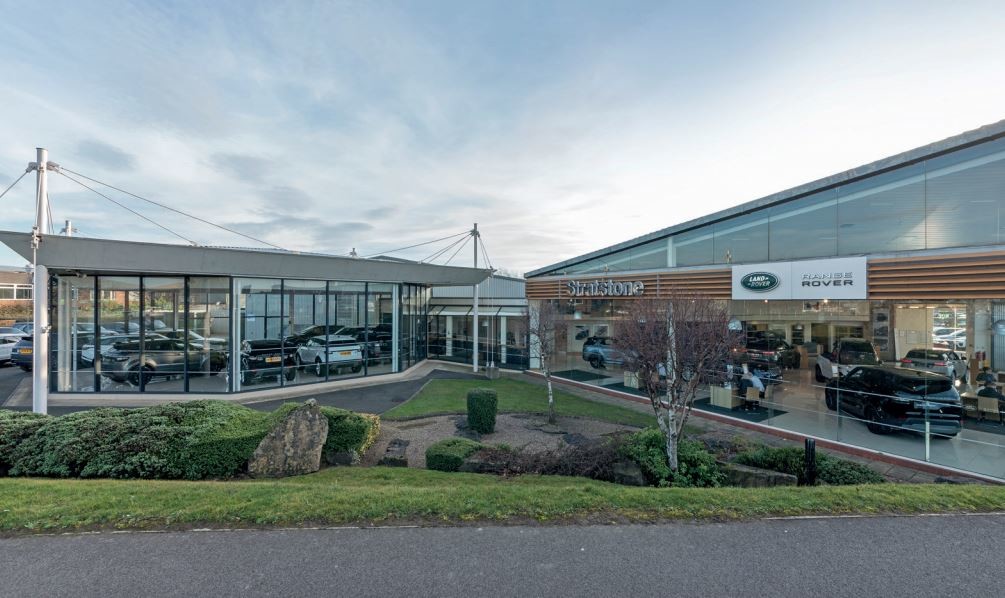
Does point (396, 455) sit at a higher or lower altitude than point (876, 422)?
lower

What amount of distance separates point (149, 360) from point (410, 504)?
530 inches

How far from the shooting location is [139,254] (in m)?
12.1

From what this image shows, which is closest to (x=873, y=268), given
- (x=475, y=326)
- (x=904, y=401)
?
(x=904, y=401)

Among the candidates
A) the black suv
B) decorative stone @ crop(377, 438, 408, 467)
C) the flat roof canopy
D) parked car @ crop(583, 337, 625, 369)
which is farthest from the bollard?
the flat roof canopy

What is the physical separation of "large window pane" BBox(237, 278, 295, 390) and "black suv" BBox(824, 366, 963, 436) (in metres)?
16.2

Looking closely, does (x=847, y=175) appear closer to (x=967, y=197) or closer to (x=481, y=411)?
(x=967, y=197)

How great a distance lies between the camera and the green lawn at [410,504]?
452 centimetres

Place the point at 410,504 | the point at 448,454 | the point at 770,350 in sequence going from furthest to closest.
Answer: the point at 770,350
the point at 448,454
the point at 410,504

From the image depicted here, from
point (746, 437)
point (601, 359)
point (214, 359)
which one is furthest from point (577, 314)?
point (214, 359)

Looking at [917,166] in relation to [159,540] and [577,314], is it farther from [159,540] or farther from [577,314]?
[159,540]

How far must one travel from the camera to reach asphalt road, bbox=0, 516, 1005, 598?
348cm

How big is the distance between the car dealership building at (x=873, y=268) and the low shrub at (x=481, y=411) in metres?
3.83

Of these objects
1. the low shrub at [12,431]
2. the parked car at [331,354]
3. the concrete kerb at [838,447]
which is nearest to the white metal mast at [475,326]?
the parked car at [331,354]

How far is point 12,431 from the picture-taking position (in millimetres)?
6789
